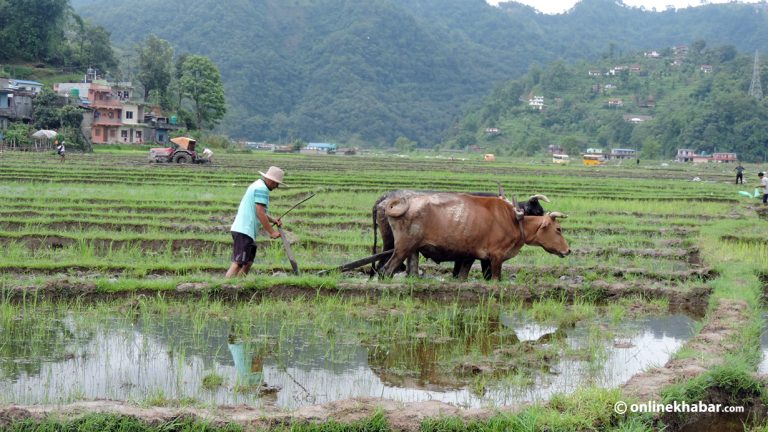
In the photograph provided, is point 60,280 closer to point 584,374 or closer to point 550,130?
point 584,374

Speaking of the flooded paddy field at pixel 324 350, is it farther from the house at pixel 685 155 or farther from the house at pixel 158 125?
the house at pixel 685 155

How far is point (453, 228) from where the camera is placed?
33.3 feet

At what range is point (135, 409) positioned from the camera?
5.12 meters

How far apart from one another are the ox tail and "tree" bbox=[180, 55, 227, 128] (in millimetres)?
64553

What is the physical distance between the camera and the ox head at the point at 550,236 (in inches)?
420

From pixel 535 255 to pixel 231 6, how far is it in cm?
15344

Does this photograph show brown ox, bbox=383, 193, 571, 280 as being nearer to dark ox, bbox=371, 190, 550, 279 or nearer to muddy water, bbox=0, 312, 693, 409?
dark ox, bbox=371, 190, 550, 279

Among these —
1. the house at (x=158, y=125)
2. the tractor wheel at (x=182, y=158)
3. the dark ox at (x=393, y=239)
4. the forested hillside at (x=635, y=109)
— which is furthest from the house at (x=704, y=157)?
the dark ox at (x=393, y=239)

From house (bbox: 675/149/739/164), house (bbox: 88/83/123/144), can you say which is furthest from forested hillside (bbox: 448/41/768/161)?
house (bbox: 88/83/123/144)

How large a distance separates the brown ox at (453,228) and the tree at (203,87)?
6464 centimetres

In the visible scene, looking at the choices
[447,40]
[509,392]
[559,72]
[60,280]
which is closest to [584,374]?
[509,392]

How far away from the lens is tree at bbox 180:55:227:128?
71750 mm

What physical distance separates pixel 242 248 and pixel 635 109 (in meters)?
121

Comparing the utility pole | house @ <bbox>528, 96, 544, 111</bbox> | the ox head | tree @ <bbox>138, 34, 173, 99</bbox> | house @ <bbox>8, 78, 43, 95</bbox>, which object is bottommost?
the ox head
